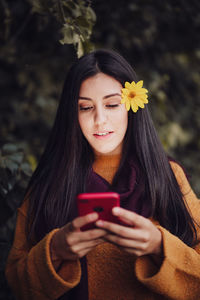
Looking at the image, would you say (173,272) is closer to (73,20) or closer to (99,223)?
(99,223)

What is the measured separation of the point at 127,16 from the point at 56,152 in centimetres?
145

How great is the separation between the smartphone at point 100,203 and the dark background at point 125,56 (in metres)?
1.43

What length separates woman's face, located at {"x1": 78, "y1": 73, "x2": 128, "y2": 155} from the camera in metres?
1.11

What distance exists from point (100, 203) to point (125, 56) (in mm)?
2073

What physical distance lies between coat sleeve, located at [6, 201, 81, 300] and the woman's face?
373mm

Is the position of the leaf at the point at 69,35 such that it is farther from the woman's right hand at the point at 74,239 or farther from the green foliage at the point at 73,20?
the woman's right hand at the point at 74,239

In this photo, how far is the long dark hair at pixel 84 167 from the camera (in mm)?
1147

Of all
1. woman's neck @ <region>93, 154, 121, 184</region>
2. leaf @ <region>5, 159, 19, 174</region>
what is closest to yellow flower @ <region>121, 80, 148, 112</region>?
woman's neck @ <region>93, 154, 121, 184</region>

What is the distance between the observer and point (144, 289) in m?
1.10

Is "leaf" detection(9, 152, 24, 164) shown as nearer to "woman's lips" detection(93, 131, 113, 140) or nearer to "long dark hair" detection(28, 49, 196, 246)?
"long dark hair" detection(28, 49, 196, 246)

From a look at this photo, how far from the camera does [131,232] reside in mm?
835

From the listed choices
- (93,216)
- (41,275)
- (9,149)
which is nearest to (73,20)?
(9,149)

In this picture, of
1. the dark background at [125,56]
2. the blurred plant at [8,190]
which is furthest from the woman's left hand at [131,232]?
the dark background at [125,56]

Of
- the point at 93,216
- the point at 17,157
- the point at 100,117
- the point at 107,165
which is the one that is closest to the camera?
the point at 93,216
